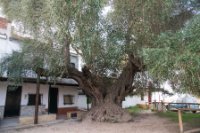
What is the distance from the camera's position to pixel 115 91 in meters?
15.2

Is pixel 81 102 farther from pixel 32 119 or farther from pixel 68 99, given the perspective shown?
pixel 32 119

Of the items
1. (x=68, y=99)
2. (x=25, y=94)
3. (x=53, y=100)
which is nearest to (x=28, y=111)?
(x=25, y=94)

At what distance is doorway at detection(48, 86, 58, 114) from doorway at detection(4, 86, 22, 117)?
297 cm

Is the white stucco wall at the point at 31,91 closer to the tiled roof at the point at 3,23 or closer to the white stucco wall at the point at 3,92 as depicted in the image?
the white stucco wall at the point at 3,92

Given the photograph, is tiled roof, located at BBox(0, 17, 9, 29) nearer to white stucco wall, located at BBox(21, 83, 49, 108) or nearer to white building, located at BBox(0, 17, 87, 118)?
white building, located at BBox(0, 17, 87, 118)

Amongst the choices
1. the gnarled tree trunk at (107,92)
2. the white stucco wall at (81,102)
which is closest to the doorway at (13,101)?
the gnarled tree trunk at (107,92)

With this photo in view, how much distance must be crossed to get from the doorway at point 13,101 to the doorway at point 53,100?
2.97 m

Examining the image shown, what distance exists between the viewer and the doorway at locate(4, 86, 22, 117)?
16.5 m

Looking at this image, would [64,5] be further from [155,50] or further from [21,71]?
[21,71]

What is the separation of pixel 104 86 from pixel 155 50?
7449 mm

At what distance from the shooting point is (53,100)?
64.8 ft

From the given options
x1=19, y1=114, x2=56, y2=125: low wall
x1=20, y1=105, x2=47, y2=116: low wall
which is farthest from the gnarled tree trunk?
x1=20, y1=105, x2=47, y2=116: low wall

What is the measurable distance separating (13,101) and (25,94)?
1002 millimetres

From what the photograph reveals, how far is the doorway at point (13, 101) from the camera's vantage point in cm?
1648
